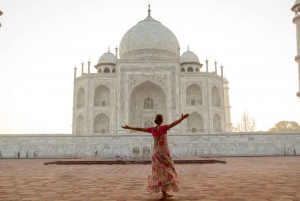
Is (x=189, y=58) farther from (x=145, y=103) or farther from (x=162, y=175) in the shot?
(x=162, y=175)

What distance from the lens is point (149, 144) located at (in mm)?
17953

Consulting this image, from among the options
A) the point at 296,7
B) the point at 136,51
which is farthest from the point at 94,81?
the point at 296,7

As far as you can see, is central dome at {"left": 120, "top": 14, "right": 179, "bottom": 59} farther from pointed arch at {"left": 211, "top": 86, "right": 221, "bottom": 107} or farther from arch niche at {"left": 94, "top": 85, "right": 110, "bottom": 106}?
pointed arch at {"left": 211, "top": 86, "right": 221, "bottom": 107}

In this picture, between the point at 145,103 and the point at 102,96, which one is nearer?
the point at 102,96

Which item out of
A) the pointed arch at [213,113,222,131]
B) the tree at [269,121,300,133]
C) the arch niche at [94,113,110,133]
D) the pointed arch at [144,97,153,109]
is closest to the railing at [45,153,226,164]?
the arch niche at [94,113,110,133]

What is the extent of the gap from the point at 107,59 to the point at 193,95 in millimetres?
9072

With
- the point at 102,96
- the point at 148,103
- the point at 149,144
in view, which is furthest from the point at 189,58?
the point at 149,144

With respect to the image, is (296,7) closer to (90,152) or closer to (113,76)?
(113,76)

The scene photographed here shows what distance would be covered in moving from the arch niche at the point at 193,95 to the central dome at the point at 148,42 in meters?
4.88

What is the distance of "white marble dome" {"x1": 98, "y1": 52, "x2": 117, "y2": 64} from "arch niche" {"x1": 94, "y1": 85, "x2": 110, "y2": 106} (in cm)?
369

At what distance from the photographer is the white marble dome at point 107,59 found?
94.5 ft

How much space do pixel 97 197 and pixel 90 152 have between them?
14.8 meters

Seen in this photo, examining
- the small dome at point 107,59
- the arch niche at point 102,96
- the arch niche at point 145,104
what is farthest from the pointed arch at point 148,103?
the small dome at point 107,59

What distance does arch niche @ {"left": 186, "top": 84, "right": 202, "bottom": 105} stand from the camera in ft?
84.8
